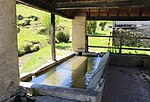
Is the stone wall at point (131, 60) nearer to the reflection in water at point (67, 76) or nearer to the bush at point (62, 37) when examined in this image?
the reflection in water at point (67, 76)

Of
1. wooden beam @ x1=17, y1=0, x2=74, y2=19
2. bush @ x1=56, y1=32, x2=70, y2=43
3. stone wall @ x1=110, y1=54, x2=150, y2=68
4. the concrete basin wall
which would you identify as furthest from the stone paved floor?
bush @ x1=56, y1=32, x2=70, y2=43

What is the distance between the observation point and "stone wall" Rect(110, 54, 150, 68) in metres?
6.96

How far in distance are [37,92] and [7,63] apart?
0.74 m

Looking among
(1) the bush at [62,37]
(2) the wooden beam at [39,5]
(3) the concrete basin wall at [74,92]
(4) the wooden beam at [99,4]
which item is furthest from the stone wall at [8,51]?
(1) the bush at [62,37]

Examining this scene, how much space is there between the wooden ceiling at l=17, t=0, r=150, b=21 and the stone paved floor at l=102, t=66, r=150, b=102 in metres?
2.21

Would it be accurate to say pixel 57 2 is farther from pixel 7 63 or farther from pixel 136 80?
pixel 7 63

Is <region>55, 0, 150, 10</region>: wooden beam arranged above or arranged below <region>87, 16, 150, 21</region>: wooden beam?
above

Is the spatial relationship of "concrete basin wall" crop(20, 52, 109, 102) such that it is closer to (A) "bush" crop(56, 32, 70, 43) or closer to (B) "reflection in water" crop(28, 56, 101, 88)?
(B) "reflection in water" crop(28, 56, 101, 88)

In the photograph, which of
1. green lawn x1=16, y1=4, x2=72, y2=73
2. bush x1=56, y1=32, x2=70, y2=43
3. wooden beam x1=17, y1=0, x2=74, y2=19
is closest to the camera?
wooden beam x1=17, y1=0, x2=74, y2=19

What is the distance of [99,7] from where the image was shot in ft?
21.4

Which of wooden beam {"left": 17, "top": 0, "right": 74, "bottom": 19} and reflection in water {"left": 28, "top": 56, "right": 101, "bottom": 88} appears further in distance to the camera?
reflection in water {"left": 28, "top": 56, "right": 101, "bottom": 88}

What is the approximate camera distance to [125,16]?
9.27 meters

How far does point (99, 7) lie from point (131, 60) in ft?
7.85

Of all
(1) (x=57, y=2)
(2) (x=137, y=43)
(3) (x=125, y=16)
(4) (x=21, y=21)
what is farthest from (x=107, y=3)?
(4) (x=21, y=21)
